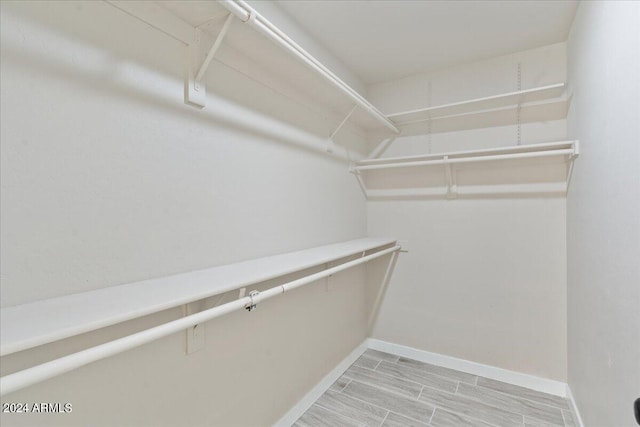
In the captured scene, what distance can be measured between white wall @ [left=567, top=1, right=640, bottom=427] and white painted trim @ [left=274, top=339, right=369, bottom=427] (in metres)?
1.38

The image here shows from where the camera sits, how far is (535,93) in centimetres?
192

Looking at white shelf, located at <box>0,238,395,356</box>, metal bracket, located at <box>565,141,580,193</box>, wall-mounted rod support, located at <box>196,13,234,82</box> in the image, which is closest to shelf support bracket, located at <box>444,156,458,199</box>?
metal bracket, located at <box>565,141,580,193</box>

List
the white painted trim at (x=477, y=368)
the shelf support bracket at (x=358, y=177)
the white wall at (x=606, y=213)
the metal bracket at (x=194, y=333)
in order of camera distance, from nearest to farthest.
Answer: the white wall at (x=606, y=213) → the metal bracket at (x=194, y=333) → the white painted trim at (x=477, y=368) → the shelf support bracket at (x=358, y=177)

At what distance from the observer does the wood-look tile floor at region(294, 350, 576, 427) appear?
171cm

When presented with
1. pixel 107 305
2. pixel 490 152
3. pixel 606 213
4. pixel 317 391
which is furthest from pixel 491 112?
pixel 107 305

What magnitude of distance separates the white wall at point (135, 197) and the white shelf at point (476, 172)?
1120 millimetres

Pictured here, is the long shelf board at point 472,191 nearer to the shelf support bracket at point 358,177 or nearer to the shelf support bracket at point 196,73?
the shelf support bracket at point 358,177

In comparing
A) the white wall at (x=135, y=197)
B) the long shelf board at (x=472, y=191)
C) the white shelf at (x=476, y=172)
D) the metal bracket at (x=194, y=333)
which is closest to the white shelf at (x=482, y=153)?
the white shelf at (x=476, y=172)

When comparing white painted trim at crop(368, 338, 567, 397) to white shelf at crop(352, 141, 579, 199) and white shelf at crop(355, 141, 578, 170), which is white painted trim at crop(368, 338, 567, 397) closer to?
white shelf at crop(352, 141, 579, 199)

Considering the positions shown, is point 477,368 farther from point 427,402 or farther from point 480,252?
point 480,252

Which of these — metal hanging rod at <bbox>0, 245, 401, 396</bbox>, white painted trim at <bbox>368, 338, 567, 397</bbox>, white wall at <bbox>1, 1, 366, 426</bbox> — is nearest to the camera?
metal hanging rod at <bbox>0, 245, 401, 396</bbox>

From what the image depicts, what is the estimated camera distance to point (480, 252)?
7.29 feet

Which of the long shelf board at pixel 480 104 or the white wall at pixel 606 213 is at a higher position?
the long shelf board at pixel 480 104

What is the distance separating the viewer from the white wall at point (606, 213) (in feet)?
3.20
